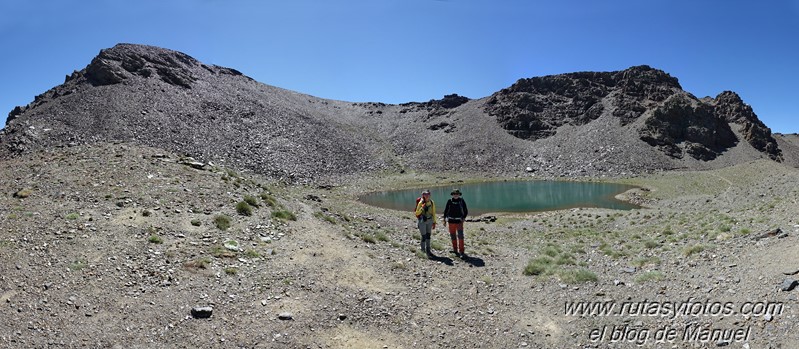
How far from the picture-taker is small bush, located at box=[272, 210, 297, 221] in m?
18.0

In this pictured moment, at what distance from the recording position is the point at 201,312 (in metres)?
9.69

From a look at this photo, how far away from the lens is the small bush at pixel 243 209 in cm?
1742

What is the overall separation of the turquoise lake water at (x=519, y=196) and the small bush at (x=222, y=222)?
104 feet

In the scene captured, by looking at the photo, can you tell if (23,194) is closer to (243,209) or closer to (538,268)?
(243,209)

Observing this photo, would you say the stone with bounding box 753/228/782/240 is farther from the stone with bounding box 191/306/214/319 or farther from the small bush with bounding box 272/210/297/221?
the small bush with bounding box 272/210/297/221

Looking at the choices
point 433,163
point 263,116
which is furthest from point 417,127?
point 263,116

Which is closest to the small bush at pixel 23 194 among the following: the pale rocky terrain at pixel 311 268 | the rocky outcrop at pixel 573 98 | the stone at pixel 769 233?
the pale rocky terrain at pixel 311 268

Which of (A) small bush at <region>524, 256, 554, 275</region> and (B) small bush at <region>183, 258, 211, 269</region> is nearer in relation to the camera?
(B) small bush at <region>183, 258, 211, 269</region>

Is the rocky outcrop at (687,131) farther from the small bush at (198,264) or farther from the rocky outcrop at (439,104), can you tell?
the small bush at (198,264)

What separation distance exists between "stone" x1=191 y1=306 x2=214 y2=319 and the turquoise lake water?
120 ft

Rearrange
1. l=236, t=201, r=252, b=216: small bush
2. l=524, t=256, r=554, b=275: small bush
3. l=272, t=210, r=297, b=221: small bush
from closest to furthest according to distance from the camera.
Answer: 1. l=524, t=256, r=554, b=275: small bush
2. l=236, t=201, r=252, b=216: small bush
3. l=272, t=210, r=297, b=221: small bush

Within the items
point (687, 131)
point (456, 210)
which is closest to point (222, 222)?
point (456, 210)

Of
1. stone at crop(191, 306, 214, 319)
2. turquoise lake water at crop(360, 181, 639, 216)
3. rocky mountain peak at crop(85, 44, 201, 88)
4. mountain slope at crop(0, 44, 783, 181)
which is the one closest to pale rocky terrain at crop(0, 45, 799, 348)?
stone at crop(191, 306, 214, 319)

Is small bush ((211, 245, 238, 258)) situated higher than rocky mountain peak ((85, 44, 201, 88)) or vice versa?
rocky mountain peak ((85, 44, 201, 88))
